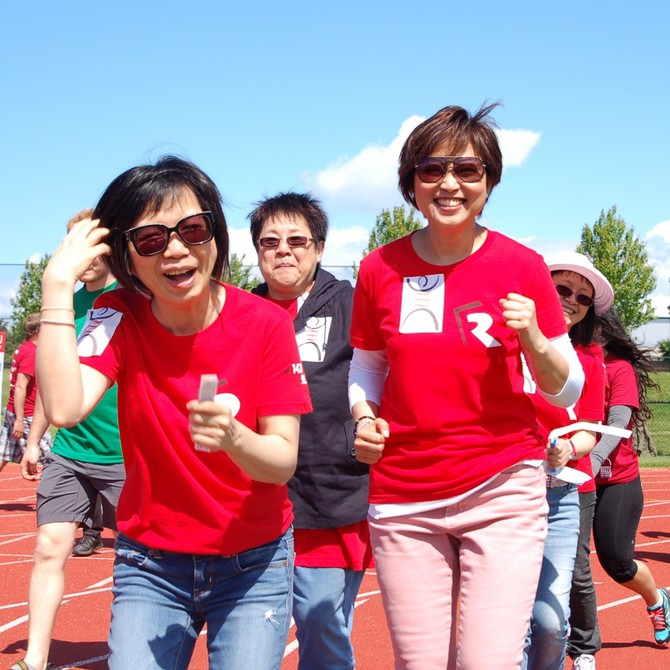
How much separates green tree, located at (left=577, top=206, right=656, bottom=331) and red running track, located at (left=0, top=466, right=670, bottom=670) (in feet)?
111

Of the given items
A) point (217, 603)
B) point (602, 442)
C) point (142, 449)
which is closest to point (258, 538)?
point (217, 603)

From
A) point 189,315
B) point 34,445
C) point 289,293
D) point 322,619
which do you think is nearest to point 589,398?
point 289,293

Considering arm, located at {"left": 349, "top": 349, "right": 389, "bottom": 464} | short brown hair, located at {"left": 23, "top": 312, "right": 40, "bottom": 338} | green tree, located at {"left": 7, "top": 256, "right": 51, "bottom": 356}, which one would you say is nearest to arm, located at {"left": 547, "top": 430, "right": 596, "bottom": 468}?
arm, located at {"left": 349, "top": 349, "right": 389, "bottom": 464}

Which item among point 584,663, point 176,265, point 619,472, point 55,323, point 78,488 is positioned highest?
point 176,265

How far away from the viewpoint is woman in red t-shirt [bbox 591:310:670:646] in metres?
5.39

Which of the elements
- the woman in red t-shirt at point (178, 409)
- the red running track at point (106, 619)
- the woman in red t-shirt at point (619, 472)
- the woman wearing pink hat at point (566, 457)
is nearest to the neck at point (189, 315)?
the woman in red t-shirt at point (178, 409)

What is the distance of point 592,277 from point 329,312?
1155 mm

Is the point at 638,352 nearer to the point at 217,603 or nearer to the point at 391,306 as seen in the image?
the point at 391,306

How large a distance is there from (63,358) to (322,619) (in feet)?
5.96

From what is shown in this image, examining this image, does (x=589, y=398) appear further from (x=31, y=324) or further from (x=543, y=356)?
(x=31, y=324)

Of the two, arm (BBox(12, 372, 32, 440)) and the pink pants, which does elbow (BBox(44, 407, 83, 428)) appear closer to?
the pink pants

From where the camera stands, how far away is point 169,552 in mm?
2709

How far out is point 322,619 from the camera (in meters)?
3.92

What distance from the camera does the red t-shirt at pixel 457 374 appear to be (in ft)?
9.77
